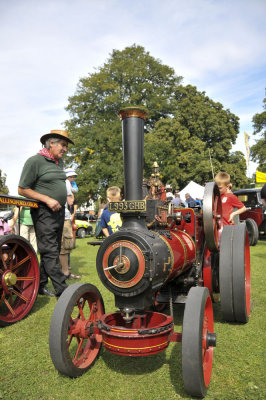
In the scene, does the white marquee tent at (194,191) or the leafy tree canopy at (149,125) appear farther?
the leafy tree canopy at (149,125)

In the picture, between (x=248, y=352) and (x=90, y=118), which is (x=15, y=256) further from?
(x=90, y=118)

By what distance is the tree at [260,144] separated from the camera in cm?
2866

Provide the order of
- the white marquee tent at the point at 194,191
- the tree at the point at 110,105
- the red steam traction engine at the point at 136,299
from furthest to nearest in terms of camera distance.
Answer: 1. the tree at the point at 110,105
2. the white marquee tent at the point at 194,191
3. the red steam traction engine at the point at 136,299

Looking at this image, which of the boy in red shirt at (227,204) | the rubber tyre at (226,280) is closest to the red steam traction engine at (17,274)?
the rubber tyre at (226,280)

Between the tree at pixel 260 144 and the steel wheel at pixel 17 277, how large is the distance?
27269 millimetres

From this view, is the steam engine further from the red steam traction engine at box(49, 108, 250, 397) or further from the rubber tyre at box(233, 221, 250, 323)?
the rubber tyre at box(233, 221, 250, 323)

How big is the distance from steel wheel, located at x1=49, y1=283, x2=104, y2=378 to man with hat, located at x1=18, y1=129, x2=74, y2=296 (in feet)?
3.39

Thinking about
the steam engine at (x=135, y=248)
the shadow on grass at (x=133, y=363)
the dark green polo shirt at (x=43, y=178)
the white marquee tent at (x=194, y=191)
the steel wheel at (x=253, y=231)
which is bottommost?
the shadow on grass at (x=133, y=363)

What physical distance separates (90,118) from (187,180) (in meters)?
8.25

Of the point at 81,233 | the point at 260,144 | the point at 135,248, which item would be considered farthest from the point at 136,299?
the point at 260,144

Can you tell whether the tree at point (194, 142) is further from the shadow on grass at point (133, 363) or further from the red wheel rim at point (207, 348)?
the red wheel rim at point (207, 348)

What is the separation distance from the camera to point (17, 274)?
3.89 metres

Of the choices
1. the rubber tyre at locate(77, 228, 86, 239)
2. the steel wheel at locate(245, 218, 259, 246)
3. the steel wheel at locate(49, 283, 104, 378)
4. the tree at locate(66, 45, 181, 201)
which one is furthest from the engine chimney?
the tree at locate(66, 45, 181, 201)

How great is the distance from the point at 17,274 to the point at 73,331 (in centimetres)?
170
